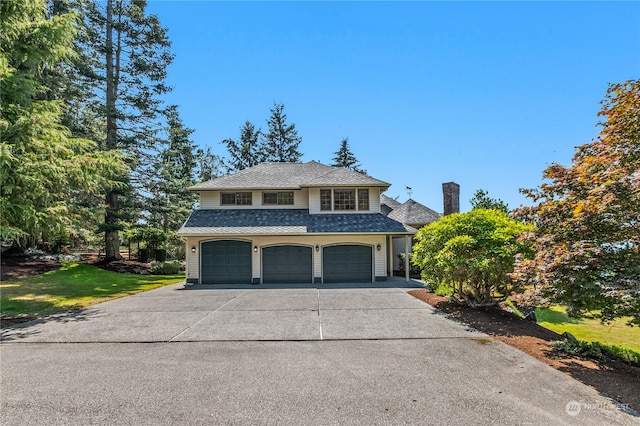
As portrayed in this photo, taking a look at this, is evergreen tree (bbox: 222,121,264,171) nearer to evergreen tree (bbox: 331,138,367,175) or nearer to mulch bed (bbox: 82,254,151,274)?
evergreen tree (bbox: 331,138,367,175)

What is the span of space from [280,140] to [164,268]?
2430 cm

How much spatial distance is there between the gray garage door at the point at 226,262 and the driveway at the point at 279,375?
755 centimetres

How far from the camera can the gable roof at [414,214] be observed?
21.4m

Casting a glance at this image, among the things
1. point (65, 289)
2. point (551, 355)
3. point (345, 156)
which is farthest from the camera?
point (345, 156)

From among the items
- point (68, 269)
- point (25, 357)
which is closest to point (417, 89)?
point (25, 357)

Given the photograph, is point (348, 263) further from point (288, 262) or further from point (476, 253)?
point (476, 253)

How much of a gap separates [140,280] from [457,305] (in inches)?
675

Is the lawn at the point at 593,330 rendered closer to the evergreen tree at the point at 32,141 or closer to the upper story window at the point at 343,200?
the upper story window at the point at 343,200

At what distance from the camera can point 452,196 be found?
61.7 ft

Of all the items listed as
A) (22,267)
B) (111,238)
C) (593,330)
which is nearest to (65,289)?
(22,267)

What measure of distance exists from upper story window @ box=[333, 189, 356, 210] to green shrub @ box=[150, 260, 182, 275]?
41.7ft

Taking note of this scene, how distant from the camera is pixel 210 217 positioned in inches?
672

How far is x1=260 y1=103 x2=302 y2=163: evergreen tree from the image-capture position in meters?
40.6

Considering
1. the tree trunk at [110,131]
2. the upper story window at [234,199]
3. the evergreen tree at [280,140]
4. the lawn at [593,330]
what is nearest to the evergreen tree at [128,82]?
the tree trunk at [110,131]
